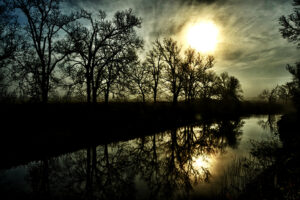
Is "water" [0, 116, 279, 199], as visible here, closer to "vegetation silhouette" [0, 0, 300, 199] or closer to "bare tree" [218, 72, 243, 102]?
"vegetation silhouette" [0, 0, 300, 199]

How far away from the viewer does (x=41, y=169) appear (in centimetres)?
707

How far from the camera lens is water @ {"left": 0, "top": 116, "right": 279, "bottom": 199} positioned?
17.6ft

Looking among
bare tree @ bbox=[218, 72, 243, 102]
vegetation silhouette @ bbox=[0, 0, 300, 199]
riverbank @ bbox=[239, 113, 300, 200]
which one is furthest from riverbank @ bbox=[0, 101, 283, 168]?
bare tree @ bbox=[218, 72, 243, 102]

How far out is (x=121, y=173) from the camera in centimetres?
722

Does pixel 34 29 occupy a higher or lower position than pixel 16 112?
higher

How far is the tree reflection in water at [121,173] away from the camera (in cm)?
541

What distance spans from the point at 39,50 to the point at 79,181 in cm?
1502

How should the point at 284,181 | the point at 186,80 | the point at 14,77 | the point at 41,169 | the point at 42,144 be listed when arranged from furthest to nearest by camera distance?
the point at 186,80 < the point at 14,77 < the point at 42,144 < the point at 41,169 < the point at 284,181

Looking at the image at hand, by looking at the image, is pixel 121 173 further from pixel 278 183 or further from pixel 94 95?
pixel 94 95

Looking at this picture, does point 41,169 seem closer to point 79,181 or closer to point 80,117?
point 79,181

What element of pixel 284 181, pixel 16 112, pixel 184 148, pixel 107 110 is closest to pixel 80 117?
pixel 107 110

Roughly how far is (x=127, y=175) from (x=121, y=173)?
40 cm

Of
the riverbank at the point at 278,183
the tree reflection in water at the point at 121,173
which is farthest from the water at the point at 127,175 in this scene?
the riverbank at the point at 278,183

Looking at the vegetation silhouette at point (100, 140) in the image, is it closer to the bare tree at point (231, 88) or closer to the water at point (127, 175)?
the water at point (127, 175)
